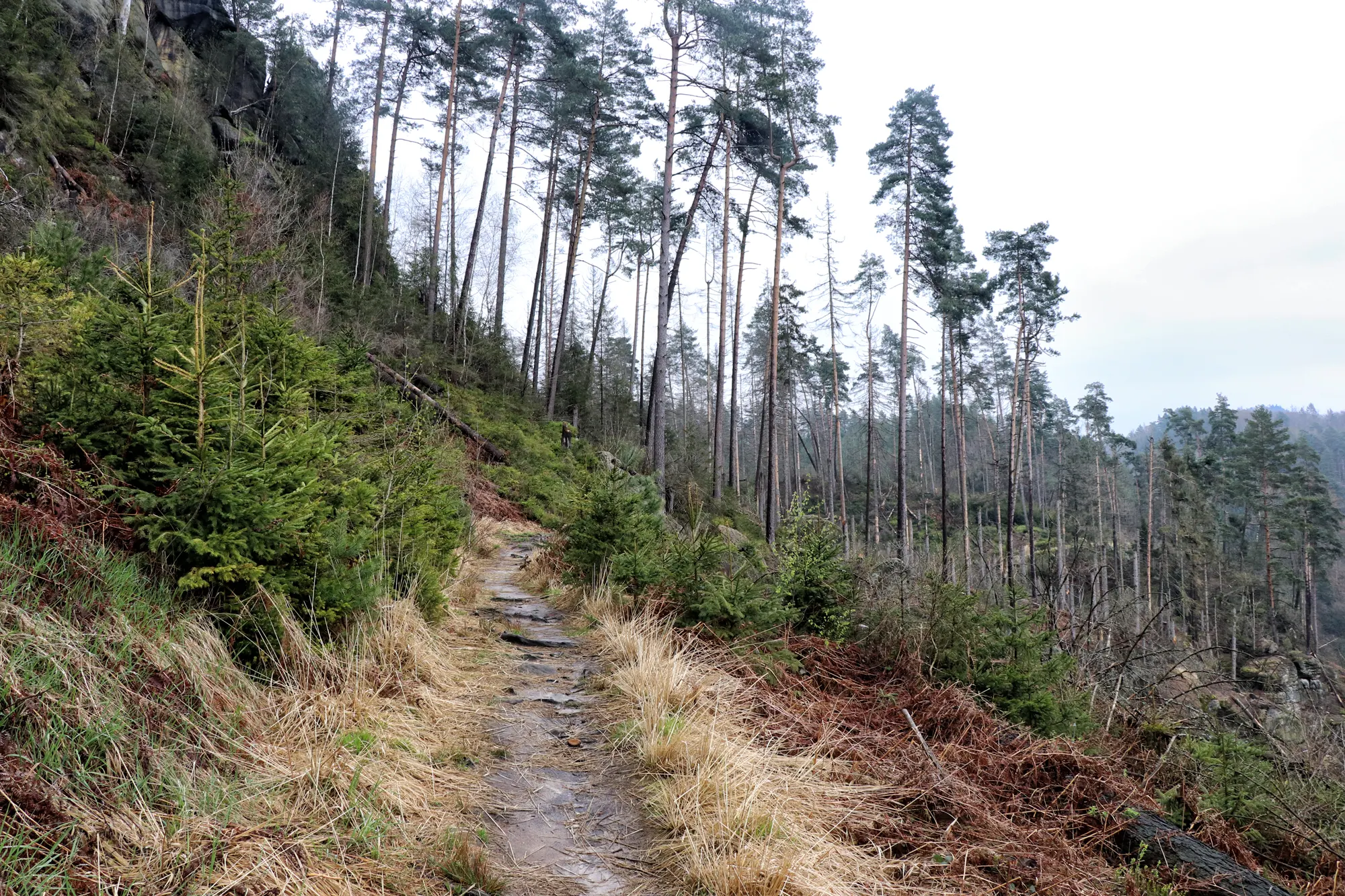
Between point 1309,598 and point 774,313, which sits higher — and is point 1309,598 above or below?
below

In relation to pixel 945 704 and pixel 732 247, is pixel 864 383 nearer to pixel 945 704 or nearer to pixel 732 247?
pixel 732 247

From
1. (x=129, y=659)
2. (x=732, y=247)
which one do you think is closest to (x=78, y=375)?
(x=129, y=659)

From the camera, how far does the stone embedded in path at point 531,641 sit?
521 cm

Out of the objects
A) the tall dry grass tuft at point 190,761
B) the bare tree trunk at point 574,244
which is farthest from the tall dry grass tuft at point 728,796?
the bare tree trunk at point 574,244

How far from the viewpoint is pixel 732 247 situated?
22062 millimetres

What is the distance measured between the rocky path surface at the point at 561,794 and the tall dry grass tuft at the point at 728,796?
6.3 inches

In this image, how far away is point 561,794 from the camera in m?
2.88

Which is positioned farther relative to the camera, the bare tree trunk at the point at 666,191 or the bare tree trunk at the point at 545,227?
the bare tree trunk at the point at 545,227

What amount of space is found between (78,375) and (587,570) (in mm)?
4337

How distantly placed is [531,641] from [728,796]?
312cm

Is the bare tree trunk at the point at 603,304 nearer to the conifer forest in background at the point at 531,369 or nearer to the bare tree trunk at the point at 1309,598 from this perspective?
the conifer forest in background at the point at 531,369

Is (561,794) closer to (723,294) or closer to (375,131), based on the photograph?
(723,294)

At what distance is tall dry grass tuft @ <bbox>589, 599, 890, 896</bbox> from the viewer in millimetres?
2115

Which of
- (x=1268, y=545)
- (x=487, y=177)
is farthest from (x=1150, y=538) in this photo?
(x=487, y=177)
